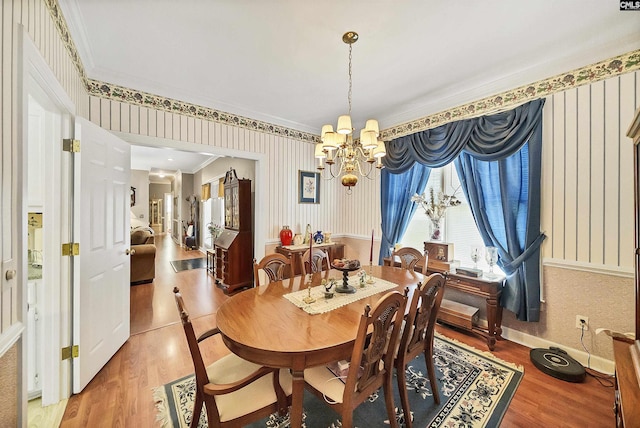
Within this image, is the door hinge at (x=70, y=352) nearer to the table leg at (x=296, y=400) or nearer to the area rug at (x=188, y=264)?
the table leg at (x=296, y=400)

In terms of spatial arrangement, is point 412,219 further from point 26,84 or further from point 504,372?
point 26,84

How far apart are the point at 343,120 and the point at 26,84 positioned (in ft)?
5.83

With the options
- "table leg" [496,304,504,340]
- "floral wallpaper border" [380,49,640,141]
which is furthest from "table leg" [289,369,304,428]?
"floral wallpaper border" [380,49,640,141]

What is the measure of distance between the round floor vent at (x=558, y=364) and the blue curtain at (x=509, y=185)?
0.96ft

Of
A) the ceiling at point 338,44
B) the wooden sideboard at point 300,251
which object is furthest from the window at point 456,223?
the wooden sideboard at point 300,251

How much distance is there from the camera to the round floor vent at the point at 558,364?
1.98 meters

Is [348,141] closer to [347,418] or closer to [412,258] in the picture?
[412,258]

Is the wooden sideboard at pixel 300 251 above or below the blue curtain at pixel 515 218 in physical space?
below

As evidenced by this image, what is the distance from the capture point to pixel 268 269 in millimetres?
2277

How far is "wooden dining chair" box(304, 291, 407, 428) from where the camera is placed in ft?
3.84

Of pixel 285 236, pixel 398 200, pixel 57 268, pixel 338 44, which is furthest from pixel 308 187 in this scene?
pixel 57 268

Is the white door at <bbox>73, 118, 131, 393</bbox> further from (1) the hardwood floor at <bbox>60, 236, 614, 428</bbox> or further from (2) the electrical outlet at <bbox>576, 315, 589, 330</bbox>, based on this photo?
(2) the electrical outlet at <bbox>576, 315, 589, 330</bbox>

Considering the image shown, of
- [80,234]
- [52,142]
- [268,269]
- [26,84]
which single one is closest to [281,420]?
[268,269]

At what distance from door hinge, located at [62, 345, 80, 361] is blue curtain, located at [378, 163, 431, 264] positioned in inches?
137
